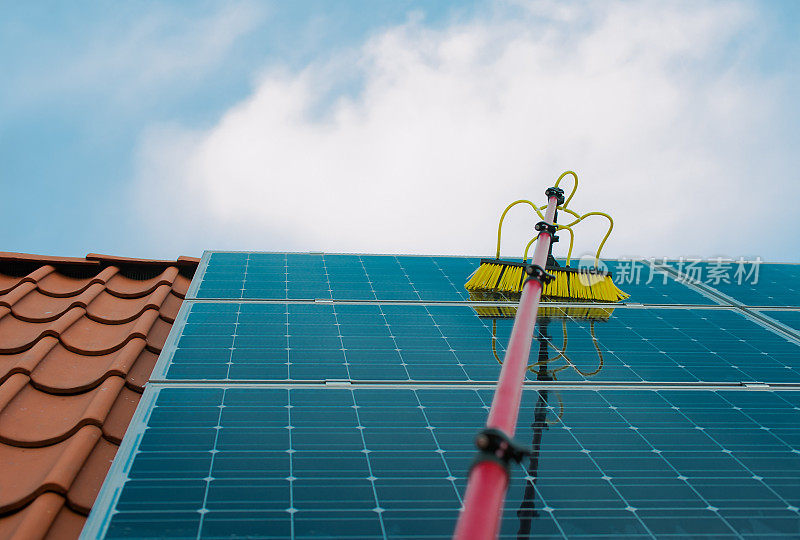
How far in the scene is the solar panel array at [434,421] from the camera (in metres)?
4.60

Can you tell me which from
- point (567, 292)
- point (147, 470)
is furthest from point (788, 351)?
point (147, 470)

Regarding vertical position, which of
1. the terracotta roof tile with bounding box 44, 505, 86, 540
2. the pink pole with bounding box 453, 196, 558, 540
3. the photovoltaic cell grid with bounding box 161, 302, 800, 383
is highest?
the pink pole with bounding box 453, 196, 558, 540

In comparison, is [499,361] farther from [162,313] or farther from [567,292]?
[162,313]

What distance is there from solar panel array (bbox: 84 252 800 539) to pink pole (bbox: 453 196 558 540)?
1.51 metres

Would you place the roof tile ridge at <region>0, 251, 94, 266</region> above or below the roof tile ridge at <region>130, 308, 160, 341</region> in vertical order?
above

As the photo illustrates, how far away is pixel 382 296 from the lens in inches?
356

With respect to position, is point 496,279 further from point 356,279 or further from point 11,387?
point 11,387

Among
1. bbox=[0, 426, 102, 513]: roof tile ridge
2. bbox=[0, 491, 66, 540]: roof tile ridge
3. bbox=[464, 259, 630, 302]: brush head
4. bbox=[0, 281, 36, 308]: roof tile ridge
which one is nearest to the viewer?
bbox=[0, 491, 66, 540]: roof tile ridge

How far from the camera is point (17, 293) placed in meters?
9.27

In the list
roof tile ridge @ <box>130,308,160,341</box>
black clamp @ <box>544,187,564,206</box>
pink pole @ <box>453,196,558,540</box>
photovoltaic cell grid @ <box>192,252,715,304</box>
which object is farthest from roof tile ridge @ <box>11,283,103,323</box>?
pink pole @ <box>453,196,558,540</box>

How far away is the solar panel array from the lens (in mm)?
4602

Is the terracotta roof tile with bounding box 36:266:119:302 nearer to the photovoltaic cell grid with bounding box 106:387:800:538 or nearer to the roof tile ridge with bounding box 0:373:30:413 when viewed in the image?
the roof tile ridge with bounding box 0:373:30:413

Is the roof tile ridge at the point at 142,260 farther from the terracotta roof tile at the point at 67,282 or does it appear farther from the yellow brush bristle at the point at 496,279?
the yellow brush bristle at the point at 496,279

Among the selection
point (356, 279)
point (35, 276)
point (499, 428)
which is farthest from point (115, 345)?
point (499, 428)
